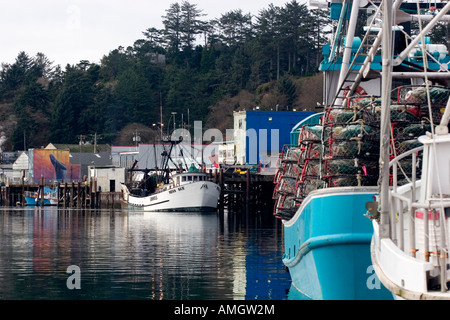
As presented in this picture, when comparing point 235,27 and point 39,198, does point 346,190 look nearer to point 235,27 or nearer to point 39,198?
point 39,198

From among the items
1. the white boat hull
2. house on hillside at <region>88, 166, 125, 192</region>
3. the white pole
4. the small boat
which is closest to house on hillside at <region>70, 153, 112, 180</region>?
the small boat

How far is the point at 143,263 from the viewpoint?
34.4 meters

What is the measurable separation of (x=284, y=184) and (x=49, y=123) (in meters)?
134

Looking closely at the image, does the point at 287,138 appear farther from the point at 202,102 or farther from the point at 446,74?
the point at 446,74

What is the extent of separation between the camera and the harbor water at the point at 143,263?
85.8 feet

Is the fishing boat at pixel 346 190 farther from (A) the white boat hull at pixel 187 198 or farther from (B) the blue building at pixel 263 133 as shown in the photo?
(B) the blue building at pixel 263 133

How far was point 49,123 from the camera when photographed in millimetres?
156375

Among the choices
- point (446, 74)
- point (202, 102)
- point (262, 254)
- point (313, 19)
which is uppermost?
point (313, 19)

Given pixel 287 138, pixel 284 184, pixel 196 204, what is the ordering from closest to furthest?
pixel 284 184, pixel 196 204, pixel 287 138

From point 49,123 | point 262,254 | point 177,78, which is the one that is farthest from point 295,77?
point 262,254

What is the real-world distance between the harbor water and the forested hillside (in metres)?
74.3

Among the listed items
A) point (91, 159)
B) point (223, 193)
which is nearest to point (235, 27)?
point (91, 159)

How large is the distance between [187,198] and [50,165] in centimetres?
4682

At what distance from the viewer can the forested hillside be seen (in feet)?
467
